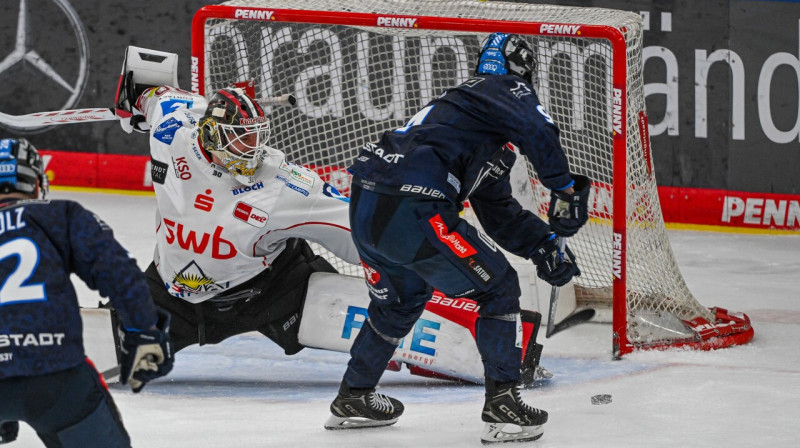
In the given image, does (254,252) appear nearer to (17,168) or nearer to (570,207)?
(570,207)

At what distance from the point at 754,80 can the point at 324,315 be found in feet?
11.6

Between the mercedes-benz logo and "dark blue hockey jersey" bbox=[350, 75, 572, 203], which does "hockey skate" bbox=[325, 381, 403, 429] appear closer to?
"dark blue hockey jersey" bbox=[350, 75, 572, 203]

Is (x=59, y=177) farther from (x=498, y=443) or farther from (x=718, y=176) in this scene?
(x=498, y=443)

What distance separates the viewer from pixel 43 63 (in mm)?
8047

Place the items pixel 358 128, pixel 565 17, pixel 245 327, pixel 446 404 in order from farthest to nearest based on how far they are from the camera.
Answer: pixel 358 128 → pixel 565 17 → pixel 245 327 → pixel 446 404

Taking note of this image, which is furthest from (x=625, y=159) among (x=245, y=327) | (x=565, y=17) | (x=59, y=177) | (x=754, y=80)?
(x=59, y=177)

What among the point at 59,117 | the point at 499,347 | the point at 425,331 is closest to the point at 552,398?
the point at 425,331

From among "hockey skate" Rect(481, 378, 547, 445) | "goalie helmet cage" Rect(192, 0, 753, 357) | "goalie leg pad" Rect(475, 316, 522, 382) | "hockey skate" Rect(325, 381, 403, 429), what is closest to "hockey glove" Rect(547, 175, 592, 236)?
"goalie leg pad" Rect(475, 316, 522, 382)

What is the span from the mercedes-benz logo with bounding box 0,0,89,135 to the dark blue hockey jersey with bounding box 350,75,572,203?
14.7 feet

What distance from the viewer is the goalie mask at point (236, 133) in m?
4.51

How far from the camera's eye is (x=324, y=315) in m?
4.79

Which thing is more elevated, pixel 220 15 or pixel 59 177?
pixel 220 15

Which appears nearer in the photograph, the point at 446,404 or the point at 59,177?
the point at 446,404

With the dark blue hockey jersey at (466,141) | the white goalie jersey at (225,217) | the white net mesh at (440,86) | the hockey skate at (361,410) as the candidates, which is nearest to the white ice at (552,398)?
the hockey skate at (361,410)
